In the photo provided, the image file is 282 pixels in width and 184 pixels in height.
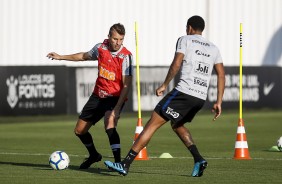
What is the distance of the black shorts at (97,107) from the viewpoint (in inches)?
585

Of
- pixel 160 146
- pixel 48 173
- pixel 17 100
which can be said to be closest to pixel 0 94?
pixel 17 100

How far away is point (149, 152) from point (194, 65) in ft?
19.0

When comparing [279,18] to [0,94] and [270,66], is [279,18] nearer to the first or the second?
[270,66]

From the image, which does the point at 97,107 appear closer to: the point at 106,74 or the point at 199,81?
the point at 106,74

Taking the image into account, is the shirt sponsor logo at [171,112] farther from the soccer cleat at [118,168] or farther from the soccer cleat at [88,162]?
the soccer cleat at [88,162]

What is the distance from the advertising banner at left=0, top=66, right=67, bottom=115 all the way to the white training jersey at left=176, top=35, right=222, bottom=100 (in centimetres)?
1663

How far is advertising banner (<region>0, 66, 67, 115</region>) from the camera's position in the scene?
29.7 meters

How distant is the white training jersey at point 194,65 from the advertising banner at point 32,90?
1663cm

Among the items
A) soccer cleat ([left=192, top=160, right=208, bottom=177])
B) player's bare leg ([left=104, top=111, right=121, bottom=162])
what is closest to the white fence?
player's bare leg ([left=104, top=111, right=121, bottom=162])

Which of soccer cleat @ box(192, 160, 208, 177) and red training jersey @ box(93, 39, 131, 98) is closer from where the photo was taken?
soccer cleat @ box(192, 160, 208, 177)

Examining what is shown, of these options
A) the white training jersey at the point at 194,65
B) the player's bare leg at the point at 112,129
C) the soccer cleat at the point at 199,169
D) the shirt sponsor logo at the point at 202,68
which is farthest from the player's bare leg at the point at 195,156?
the player's bare leg at the point at 112,129

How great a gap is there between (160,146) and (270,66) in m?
17.8

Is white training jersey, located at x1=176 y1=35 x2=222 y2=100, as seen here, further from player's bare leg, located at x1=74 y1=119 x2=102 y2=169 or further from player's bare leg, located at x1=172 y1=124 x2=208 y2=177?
player's bare leg, located at x1=74 y1=119 x2=102 y2=169

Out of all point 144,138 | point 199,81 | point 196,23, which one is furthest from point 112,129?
point 196,23
